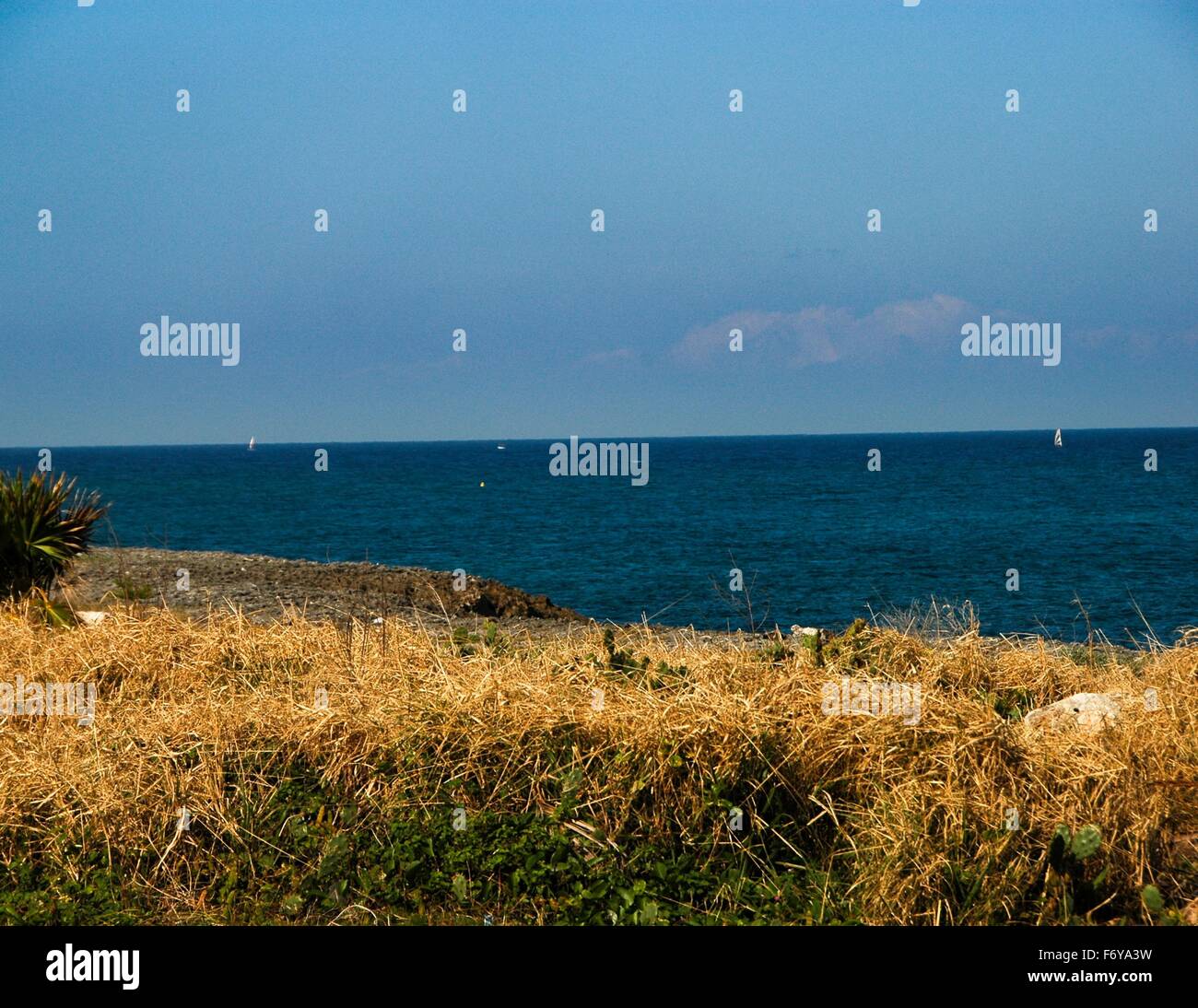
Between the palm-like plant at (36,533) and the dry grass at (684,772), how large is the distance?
4.50 m

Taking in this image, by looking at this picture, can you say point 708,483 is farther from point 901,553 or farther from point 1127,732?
point 1127,732

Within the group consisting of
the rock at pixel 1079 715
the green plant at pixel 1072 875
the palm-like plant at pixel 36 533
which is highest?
A: the palm-like plant at pixel 36 533

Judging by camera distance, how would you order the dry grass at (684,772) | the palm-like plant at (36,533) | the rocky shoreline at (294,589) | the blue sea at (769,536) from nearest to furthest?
the dry grass at (684,772), the palm-like plant at (36,533), the rocky shoreline at (294,589), the blue sea at (769,536)

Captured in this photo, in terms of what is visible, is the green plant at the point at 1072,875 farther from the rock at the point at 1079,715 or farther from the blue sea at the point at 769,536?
the blue sea at the point at 769,536

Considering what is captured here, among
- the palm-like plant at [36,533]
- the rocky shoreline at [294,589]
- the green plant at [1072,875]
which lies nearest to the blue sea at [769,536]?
the palm-like plant at [36,533]

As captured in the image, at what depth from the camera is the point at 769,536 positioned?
40625 millimetres

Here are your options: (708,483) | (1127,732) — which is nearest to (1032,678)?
(1127,732)

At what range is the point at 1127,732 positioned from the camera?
5.33 meters

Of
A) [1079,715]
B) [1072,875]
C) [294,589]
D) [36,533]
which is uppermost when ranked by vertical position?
[36,533]

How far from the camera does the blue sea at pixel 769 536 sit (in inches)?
875

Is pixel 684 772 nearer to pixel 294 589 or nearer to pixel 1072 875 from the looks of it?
pixel 1072 875

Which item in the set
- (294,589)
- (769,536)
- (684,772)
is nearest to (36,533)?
(294,589)

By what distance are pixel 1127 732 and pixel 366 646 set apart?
15.2ft

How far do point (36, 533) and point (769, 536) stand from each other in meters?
32.4
